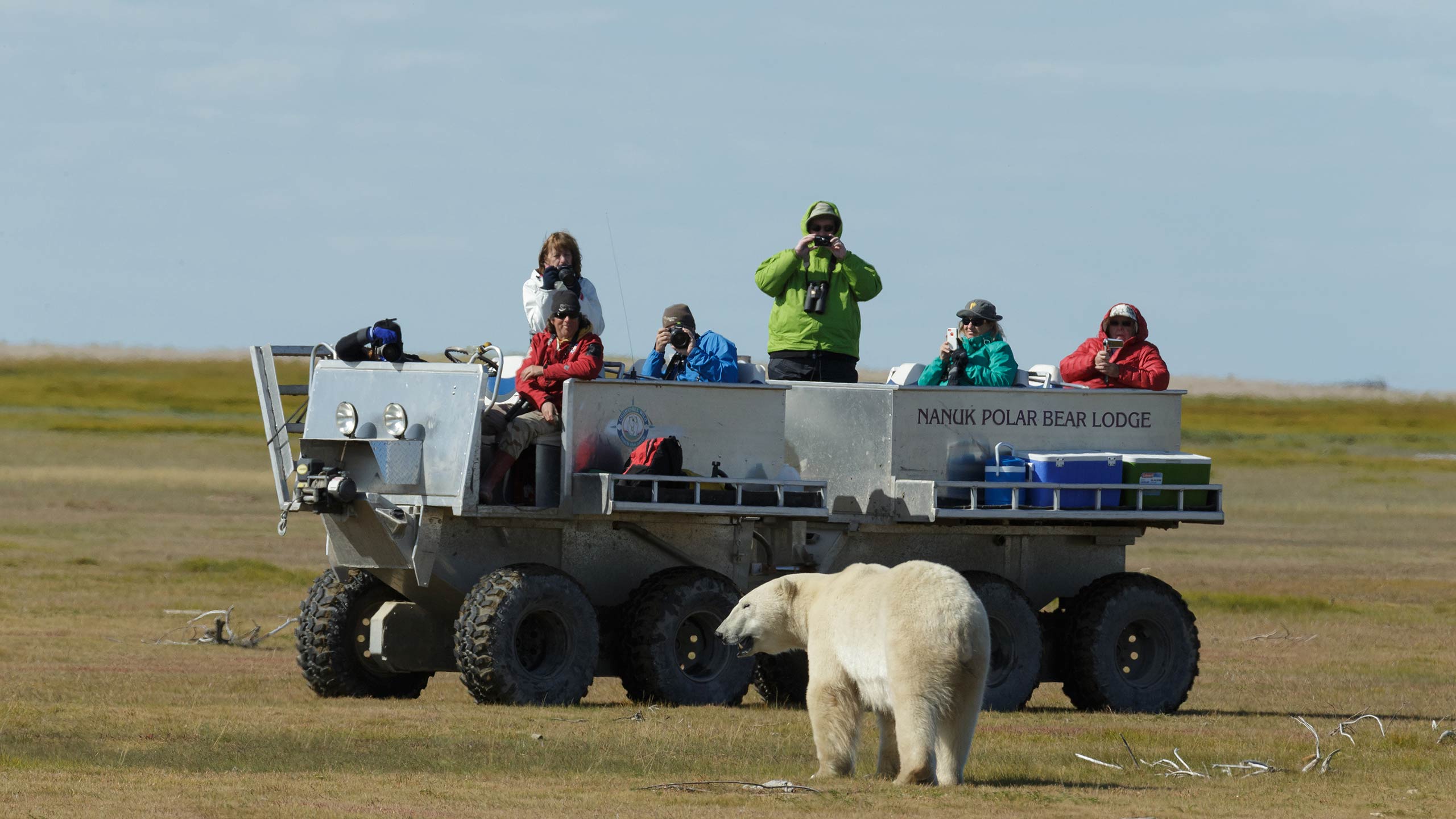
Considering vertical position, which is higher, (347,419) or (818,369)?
(818,369)

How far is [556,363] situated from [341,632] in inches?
115

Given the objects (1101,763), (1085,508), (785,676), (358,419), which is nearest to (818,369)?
(1085,508)

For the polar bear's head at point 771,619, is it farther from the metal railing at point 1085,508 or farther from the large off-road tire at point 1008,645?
the large off-road tire at point 1008,645

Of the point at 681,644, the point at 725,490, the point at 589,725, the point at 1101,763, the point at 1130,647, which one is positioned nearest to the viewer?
the point at 1101,763

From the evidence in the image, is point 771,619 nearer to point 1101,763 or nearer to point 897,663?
point 897,663

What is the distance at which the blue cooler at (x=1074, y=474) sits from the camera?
17.9m

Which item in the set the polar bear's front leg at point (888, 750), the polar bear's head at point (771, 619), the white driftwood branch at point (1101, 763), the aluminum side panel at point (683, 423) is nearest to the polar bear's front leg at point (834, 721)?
the polar bear's front leg at point (888, 750)

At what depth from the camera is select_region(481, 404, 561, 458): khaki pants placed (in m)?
16.5

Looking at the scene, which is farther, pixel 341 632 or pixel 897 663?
pixel 341 632

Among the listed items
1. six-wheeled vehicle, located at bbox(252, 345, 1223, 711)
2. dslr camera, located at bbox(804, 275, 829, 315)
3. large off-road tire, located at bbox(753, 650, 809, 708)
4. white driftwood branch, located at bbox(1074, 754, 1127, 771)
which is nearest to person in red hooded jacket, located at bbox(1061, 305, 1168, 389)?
six-wheeled vehicle, located at bbox(252, 345, 1223, 711)

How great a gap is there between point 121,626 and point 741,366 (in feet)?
31.5

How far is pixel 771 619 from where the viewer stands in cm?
1330

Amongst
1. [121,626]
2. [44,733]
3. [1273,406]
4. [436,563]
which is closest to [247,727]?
[44,733]

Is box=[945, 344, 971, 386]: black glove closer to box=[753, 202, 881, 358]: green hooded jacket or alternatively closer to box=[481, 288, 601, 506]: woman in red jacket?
box=[753, 202, 881, 358]: green hooded jacket
